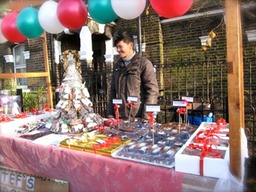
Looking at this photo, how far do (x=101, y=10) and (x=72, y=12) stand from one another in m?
0.28

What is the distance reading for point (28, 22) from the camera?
8.25ft

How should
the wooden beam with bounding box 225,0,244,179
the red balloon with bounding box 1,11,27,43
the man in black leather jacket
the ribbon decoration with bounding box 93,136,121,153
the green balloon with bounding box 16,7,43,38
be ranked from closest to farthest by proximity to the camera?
the wooden beam with bounding box 225,0,244,179 < the ribbon decoration with bounding box 93,136,121,153 < the man in black leather jacket < the green balloon with bounding box 16,7,43,38 < the red balloon with bounding box 1,11,27,43

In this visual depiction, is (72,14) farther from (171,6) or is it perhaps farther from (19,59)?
(19,59)

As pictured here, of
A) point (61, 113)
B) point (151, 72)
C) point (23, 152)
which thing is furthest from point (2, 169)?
point (151, 72)

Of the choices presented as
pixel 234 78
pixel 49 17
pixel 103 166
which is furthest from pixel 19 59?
pixel 234 78

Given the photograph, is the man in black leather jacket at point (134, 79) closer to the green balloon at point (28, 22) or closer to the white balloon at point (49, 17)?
the white balloon at point (49, 17)

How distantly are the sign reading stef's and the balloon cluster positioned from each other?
142 cm

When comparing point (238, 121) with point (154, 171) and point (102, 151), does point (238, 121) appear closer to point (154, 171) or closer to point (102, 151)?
point (154, 171)

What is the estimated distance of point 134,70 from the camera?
2385mm

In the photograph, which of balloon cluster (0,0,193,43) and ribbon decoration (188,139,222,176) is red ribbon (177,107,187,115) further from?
balloon cluster (0,0,193,43)

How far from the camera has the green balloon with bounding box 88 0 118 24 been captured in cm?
209

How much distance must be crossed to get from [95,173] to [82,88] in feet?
3.39

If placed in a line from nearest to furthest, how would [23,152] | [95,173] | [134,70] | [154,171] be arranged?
1. [154,171]
2. [95,173]
3. [23,152]
4. [134,70]

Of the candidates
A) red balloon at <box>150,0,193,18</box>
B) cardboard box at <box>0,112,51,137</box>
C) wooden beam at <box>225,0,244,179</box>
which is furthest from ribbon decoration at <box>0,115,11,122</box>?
wooden beam at <box>225,0,244,179</box>
